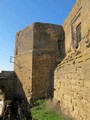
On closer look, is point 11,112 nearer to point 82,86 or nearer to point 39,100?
point 39,100

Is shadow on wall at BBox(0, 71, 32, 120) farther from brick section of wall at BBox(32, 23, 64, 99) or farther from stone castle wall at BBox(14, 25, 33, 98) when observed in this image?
brick section of wall at BBox(32, 23, 64, 99)

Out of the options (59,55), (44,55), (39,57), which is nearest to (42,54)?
(44,55)

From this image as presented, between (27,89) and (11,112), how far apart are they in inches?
77.0

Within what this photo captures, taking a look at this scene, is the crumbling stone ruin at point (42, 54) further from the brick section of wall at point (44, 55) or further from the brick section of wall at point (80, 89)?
the brick section of wall at point (80, 89)

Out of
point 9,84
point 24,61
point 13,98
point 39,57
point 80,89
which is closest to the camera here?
point 80,89

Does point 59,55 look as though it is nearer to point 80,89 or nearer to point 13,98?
point 13,98

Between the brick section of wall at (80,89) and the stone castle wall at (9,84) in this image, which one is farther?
the stone castle wall at (9,84)

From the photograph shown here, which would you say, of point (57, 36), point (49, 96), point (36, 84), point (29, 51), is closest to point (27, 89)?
point (36, 84)

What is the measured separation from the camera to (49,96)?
1305cm

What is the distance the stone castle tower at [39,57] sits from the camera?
13312mm

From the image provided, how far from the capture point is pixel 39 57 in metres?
13.7

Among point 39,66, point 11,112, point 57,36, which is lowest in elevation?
point 11,112

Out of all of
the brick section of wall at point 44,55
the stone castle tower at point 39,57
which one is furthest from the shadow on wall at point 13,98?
the brick section of wall at point 44,55

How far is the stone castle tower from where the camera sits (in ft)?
43.7
